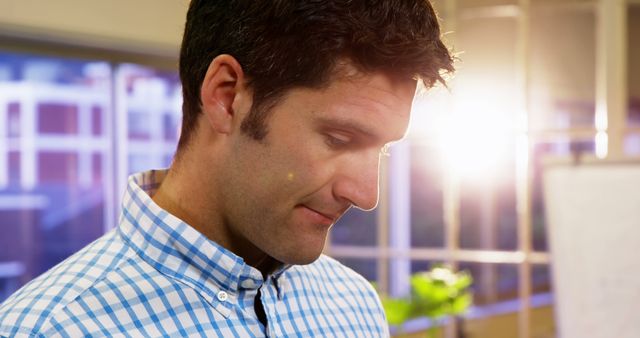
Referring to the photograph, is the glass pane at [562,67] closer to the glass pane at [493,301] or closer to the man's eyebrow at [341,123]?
the glass pane at [493,301]

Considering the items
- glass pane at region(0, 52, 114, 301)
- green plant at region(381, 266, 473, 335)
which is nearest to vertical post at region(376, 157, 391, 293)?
green plant at region(381, 266, 473, 335)

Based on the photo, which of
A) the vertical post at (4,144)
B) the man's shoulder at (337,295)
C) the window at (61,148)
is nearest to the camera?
the man's shoulder at (337,295)

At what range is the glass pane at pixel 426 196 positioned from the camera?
4168 millimetres

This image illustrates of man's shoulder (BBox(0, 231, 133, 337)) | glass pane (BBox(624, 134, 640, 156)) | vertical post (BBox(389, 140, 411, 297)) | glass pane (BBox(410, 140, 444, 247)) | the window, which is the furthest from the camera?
the window

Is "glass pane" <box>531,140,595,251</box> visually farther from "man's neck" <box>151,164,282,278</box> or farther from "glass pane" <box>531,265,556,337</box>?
"man's neck" <box>151,164,282,278</box>

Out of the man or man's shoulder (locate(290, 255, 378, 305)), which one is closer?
the man

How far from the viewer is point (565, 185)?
2488mm

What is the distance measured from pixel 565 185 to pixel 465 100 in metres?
1.54

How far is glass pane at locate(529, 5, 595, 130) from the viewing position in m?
3.66

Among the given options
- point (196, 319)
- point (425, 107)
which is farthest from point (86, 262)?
point (425, 107)

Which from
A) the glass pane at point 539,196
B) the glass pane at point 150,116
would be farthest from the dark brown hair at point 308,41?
the glass pane at point 150,116

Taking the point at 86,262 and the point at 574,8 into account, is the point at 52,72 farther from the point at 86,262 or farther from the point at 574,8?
the point at 86,262

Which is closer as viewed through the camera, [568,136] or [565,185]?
[565,185]

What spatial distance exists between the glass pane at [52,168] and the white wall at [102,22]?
0.99 meters
